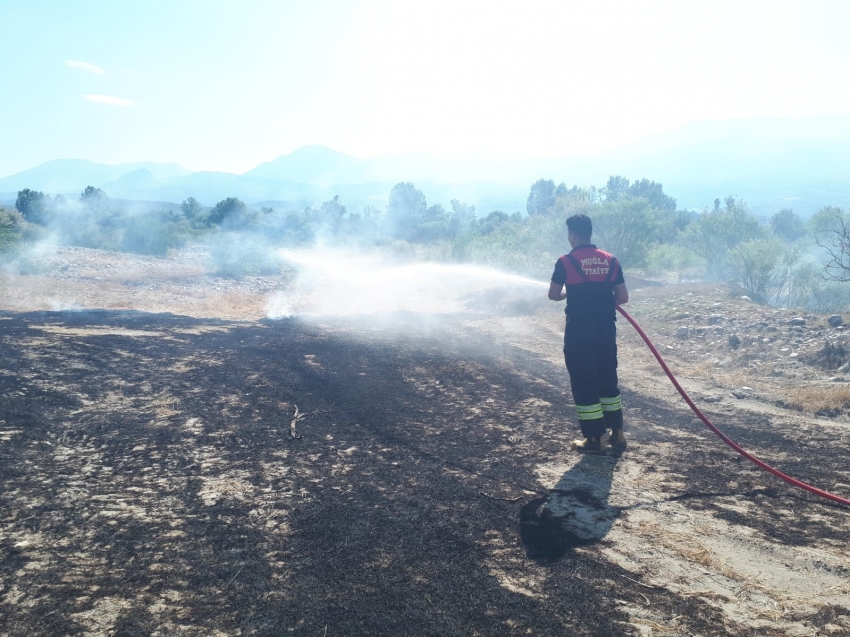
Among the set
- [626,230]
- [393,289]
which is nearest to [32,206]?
[393,289]

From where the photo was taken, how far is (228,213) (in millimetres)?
50375

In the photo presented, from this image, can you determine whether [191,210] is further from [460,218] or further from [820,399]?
[820,399]

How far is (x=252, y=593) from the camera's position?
320 centimetres

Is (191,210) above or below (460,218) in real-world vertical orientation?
above

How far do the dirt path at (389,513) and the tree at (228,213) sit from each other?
43932mm

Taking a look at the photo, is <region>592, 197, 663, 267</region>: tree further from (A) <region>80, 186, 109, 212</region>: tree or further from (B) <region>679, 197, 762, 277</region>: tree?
(A) <region>80, 186, 109, 212</region>: tree

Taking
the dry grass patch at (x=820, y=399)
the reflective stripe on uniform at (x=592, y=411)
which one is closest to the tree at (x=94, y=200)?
the reflective stripe on uniform at (x=592, y=411)

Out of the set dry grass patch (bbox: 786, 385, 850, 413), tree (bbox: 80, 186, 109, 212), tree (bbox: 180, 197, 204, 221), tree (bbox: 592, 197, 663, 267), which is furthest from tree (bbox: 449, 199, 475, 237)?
dry grass patch (bbox: 786, 385, 850, 413)

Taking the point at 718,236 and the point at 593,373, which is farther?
the point at 718,236

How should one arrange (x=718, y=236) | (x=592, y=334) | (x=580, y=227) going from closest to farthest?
(x=592, y=334), (x=580, y=227), (x=718, y=236)

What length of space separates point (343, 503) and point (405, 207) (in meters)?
88.8

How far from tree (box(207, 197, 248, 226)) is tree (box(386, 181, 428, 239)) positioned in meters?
31.4

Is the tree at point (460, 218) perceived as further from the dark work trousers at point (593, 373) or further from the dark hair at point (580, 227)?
the dark work trousers at point (593, 373)

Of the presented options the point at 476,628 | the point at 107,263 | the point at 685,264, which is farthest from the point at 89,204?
the point at 476,628
